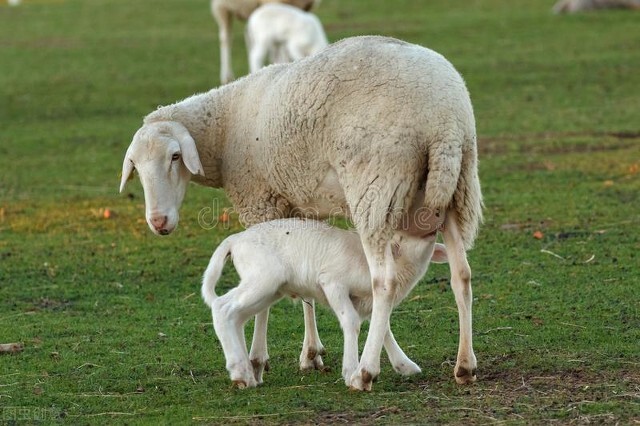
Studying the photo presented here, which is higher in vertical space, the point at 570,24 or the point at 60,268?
the point at 570,24

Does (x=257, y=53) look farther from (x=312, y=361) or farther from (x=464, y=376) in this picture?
(x=464, y=376)

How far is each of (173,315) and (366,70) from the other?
8.50 ft

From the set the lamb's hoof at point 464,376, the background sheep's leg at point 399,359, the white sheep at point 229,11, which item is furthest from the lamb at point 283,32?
the lamb's hoof at point 464,376

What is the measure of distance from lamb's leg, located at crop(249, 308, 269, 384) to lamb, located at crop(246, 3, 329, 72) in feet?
36.5

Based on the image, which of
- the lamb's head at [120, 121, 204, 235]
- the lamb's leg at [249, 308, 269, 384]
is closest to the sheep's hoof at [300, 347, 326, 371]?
the lamb's leg at [249, 308, 269, 384]

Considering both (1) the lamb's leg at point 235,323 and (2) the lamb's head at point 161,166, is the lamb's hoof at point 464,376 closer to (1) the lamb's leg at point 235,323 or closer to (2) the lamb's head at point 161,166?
(1) the lamb's leg at point 235,323

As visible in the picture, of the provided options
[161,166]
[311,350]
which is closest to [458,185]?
[311,350]

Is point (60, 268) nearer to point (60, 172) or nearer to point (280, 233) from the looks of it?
point (280, 233)

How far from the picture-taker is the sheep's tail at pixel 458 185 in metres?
5.93

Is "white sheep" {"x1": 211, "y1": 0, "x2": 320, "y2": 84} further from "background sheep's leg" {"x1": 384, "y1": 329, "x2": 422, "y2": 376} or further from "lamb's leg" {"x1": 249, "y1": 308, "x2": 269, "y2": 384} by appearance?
"background sheep's leg" {"x1": 384, "y1": 329, "x2": 422, "y2": 376}

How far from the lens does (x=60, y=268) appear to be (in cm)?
952

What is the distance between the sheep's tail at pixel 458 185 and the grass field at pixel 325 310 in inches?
32.0

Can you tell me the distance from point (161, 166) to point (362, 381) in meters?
1.62

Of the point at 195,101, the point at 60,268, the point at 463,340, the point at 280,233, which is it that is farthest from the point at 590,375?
the point at 60,268
